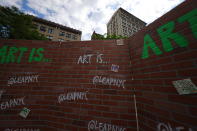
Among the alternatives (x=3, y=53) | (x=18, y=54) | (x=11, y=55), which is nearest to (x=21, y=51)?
(x=18, y=54)

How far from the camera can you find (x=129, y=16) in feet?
155

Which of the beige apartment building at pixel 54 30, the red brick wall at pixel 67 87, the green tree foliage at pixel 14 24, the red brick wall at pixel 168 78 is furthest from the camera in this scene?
the beige apartment building at pixel 54 30

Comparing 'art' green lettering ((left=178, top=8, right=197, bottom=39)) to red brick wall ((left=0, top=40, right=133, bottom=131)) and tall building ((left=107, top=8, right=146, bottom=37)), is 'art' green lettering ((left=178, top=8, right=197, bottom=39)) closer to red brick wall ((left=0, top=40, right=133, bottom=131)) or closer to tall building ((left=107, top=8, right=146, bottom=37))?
red brick wall ((left=0, top=40, right=133, bottom=131))

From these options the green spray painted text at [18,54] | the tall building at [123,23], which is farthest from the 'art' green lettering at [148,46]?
the tall building at [123,23]

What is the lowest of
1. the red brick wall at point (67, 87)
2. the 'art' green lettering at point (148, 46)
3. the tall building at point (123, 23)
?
the red brick wall at point (67, 87)

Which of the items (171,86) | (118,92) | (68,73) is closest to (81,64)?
(68,73)

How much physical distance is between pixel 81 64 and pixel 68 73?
288 millimetres

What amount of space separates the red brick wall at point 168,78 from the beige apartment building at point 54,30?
26229mm

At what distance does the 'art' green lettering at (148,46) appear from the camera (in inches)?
46.4

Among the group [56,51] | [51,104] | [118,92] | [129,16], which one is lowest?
[51,104]

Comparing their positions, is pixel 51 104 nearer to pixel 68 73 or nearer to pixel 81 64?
pixel 68 73

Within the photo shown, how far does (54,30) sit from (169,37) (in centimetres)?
2777

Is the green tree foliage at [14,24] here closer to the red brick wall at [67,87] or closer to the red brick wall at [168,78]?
the red brick wall at [67,87]

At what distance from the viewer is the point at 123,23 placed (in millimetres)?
42656
